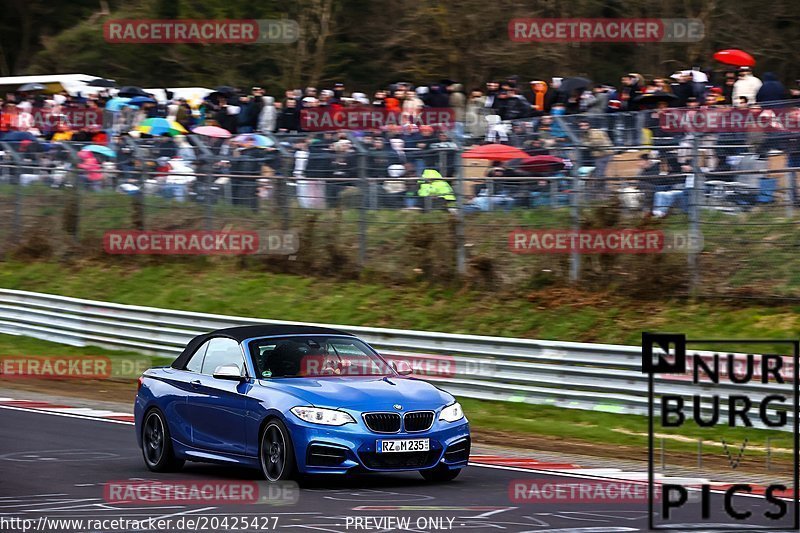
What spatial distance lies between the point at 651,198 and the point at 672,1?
16.5 meters

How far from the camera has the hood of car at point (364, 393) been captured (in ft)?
36.6

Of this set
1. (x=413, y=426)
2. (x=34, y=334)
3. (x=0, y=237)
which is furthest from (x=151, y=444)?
(x=0, y=237)

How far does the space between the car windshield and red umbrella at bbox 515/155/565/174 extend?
8.41 meters

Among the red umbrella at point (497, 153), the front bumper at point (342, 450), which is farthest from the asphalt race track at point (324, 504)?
the red umbrella at point (497, 153)

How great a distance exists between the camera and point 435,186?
2175 cm

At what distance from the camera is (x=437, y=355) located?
18.7m

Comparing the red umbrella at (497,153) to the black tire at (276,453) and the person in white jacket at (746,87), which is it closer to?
the person in white jacket at (746,87)

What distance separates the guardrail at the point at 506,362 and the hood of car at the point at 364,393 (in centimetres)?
473

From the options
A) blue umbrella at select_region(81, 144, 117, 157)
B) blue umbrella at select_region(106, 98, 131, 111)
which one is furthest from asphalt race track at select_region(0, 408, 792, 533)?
blue umbrella at select_region(106, 98, 131, 111)

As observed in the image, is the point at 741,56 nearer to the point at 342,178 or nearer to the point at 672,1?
the point at 342,178

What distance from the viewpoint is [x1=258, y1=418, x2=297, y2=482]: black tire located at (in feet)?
36.3

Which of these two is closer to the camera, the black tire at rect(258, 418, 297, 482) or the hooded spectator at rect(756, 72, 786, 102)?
the black tire at rect(258, 418, 297, 482)

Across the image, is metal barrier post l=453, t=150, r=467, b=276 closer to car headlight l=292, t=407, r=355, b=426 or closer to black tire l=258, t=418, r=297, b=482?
black tire l=258, t=418, r=297, b=482

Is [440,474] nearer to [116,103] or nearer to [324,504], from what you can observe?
[324,504]
